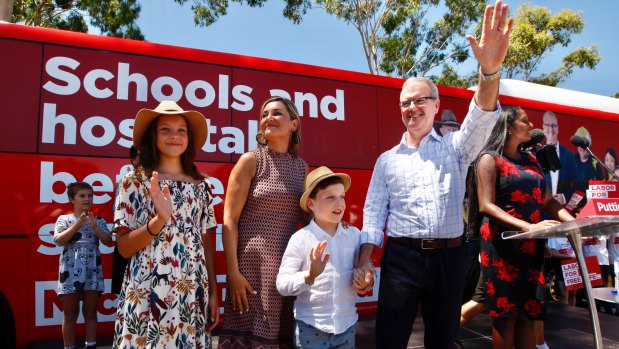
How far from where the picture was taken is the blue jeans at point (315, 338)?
2.01 meters

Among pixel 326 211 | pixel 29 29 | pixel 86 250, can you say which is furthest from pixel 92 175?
pixel 326 211

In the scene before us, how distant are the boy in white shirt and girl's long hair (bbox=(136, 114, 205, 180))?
596 millimetres

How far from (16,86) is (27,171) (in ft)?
2.12

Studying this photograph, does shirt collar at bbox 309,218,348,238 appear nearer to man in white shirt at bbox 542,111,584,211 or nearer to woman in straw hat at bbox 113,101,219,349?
woman in straw hat at bbox 113,101,219,349

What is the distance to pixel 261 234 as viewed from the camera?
85.2 inches

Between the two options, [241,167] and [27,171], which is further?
[27,171]

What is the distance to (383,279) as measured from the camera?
218 cm

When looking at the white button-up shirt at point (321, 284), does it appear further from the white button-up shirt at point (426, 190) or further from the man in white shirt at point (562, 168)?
the man in white shirt at point (562, 168)

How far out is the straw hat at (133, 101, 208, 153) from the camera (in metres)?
2.12

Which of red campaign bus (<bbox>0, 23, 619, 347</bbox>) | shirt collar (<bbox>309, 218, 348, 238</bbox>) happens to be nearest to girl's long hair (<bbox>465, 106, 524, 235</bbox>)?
shirt collar (<bbox>309, 218, 348, 238</bbox>)

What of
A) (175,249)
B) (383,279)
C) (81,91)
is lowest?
(383,279)

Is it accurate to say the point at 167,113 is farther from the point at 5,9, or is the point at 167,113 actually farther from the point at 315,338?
the point at 5,9

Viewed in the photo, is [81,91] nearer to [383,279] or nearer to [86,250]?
[86,250]

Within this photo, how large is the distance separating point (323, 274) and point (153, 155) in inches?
40.0
